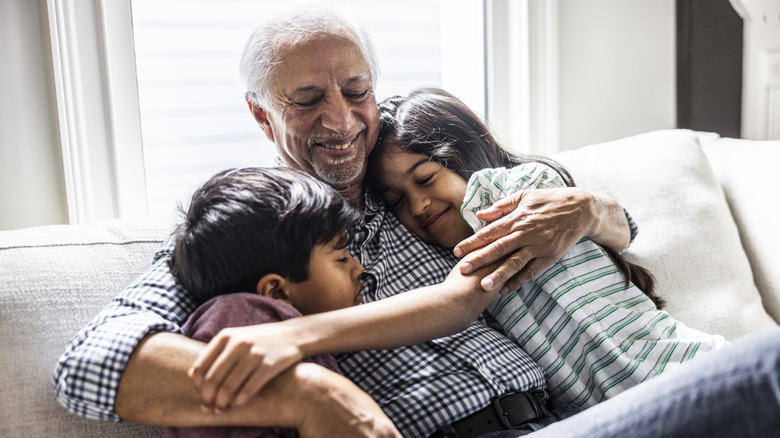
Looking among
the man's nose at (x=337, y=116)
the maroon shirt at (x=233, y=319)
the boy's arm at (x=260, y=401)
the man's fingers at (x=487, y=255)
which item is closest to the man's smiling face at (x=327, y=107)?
the man's nose at (x=337, y=116)

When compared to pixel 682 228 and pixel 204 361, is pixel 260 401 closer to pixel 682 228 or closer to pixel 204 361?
pixel 204 361

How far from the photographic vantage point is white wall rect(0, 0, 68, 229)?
1.57m

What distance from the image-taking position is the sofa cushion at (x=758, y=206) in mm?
1605

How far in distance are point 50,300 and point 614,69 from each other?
6.35 feet

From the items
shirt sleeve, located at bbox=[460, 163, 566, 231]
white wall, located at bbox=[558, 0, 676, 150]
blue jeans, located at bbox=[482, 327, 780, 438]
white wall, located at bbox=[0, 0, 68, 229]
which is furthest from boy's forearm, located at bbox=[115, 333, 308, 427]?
white wall, located at bbox=[558, 0, 676, 150]

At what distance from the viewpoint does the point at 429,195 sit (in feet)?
4.43

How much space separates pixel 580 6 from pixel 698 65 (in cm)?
50

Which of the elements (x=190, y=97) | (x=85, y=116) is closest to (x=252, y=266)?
(x=85, y=116)

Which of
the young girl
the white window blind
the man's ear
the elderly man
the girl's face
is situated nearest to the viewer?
the elderly man

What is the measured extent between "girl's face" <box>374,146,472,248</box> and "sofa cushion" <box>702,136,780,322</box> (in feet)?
→ 2.50

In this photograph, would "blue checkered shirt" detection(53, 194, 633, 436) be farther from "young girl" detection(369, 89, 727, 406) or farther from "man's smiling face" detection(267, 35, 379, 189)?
"man's smiling face" detection(267, 35, 379, 189)

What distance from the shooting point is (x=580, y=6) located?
229 cm

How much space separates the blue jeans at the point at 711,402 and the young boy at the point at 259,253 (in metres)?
0.42

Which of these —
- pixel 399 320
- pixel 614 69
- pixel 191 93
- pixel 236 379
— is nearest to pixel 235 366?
pixel 236 379
